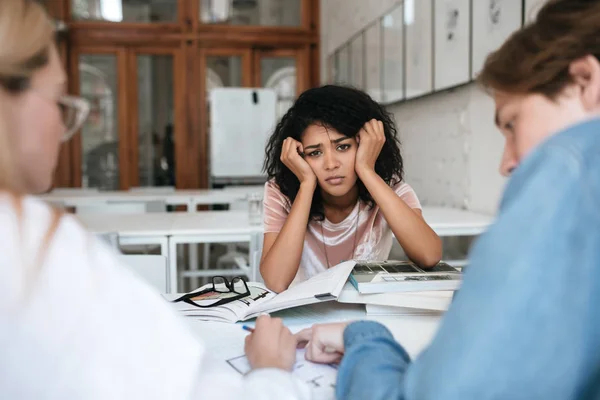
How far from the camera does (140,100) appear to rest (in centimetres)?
566

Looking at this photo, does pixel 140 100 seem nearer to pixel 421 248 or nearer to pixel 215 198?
pixel 215 198

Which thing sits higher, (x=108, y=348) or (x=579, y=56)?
(x=579, y=56)

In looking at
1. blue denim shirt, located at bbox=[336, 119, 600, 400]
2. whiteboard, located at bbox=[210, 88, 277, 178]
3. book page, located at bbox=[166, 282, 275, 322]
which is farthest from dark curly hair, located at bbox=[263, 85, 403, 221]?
whiteboard, located at bbox=[210, 88, 277, 178]

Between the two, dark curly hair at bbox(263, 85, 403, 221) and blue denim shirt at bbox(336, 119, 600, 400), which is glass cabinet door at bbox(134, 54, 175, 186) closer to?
dark curly hair at bbox(263, 85, 403, 221)

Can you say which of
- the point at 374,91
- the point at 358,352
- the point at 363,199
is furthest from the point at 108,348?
the point at 374,91

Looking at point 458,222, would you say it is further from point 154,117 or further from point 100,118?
point 100,118

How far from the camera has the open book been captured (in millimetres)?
954

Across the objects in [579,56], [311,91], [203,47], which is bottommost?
[579,56]

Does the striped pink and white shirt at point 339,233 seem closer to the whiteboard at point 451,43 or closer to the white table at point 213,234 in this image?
the white table at point 213,234

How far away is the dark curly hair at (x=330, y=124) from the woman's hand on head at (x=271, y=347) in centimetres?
80

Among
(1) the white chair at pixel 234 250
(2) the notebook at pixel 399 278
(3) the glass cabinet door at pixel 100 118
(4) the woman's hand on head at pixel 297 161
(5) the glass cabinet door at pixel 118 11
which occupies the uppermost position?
(5) the glass cabinet door at pixel 118 11

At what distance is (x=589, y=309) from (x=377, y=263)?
78 cm

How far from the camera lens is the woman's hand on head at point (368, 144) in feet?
4.77

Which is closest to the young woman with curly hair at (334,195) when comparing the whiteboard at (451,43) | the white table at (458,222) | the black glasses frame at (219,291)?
the black glasses frame at (219,291)
